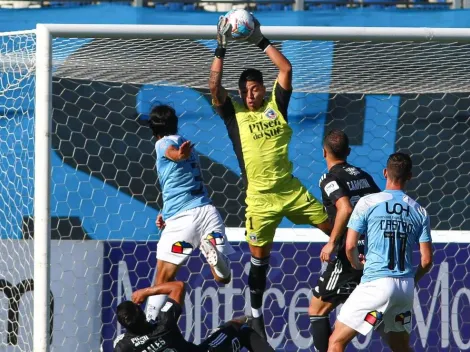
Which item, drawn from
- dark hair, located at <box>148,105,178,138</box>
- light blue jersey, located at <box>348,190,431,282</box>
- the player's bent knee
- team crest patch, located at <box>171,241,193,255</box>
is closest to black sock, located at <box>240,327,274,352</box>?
the player's bent knee

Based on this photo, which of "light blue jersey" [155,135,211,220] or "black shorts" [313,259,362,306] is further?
"light blue jersey" [155,135,211,220]

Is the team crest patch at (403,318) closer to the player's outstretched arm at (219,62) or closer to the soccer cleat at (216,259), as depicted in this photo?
the soccer cleat at (216,259)

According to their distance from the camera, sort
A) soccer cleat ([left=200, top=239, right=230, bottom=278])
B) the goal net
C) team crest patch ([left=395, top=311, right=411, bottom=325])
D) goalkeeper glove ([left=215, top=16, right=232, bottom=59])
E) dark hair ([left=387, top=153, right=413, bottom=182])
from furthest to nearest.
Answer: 1. the goal net
2. soccer cleat ([left=200, top=239, right=230, bottom=278])
3. goalkeeper glove ([left=215, top=16, right=232, bottom=59])
4. team crest patch ([left=395, top=311, right=411, bottom=325])
5. dark hair ([left=387, top=153, right=413, bottom=182])

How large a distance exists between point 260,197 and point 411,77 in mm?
1605

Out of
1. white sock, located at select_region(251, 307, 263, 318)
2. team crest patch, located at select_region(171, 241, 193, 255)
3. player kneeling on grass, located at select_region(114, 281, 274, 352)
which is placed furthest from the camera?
white sock, located at select_region(251, 307, 263, 318)

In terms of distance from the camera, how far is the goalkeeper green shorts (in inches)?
245

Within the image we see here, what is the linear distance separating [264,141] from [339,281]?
1016 millimetres

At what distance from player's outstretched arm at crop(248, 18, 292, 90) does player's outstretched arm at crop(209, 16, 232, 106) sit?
166mm

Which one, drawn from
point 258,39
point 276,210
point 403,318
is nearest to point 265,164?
point 276,210

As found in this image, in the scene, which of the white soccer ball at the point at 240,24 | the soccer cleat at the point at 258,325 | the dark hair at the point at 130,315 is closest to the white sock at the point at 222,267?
the soccer cleat at the point at 258,325

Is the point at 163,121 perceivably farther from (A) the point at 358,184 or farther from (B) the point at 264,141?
(A) the point at 358,184

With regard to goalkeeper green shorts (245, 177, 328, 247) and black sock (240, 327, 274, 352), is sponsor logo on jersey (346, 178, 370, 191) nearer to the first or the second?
goalkeeper green shorts (245, 177, 328, 247)

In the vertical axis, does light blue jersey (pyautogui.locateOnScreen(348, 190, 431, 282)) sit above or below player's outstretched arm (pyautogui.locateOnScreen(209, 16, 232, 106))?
below

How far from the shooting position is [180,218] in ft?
20.6
